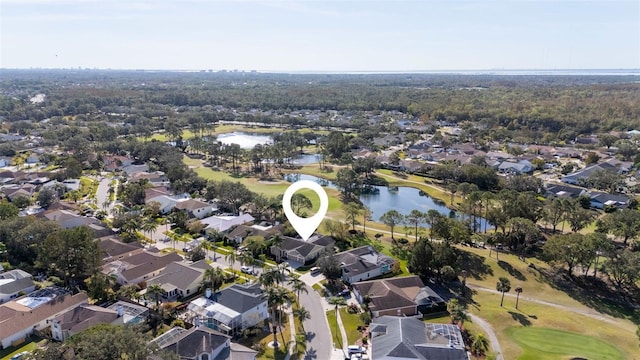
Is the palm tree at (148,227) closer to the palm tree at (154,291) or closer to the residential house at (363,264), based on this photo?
the palm tree at (154,291)

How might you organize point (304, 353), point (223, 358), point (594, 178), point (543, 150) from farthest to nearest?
point (543, 150) → point (594, 178) → point (304, 353) → point (223, 358)

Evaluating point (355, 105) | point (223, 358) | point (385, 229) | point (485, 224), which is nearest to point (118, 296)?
point (223, 358)

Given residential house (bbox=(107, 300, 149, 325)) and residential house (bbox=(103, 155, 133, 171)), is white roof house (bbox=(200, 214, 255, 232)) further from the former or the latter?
residential house (bbox=(103, 155, 133, 171))

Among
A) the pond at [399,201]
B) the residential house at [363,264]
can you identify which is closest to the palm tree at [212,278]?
the residential house at [363,264]

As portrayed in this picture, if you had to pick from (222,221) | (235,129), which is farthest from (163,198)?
(235,129)

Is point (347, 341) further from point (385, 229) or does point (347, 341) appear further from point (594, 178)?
point (594, 178)

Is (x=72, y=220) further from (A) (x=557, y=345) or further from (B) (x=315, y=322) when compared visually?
(A) (x=557, y=345)
